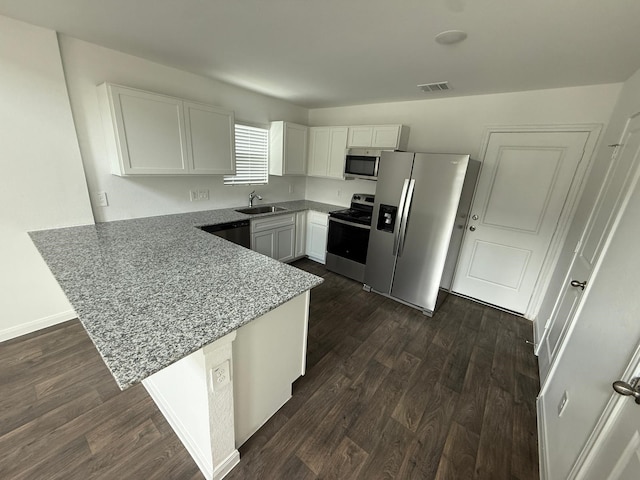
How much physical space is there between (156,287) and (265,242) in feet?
6.84

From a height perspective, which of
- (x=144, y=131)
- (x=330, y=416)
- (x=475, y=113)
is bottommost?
(x=330, y=416)

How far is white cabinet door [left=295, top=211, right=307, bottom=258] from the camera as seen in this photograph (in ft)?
12.9

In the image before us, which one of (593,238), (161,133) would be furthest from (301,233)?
(593,238)

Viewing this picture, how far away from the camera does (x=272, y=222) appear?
3457mm

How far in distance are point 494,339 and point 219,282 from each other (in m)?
2.70

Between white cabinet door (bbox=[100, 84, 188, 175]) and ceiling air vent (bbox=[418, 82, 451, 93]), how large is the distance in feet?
8.23

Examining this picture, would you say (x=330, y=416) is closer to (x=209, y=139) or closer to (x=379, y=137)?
(x=209, y=139)

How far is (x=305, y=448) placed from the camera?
148 centimetres

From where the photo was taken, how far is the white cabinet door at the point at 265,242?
129 inches

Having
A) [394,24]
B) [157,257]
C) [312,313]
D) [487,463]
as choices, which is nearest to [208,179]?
[157,257]

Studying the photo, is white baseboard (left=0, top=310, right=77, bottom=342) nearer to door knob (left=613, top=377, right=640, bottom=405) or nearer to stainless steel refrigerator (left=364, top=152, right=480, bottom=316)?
stainless steel refrigerator (left=364, top=152, right=480, bottom=316)

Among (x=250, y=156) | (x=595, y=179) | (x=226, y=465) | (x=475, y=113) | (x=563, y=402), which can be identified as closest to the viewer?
(x=226, y=465)

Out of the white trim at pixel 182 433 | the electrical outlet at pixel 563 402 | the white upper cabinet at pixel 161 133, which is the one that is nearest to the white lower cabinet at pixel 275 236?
the white upper cabinet at pixel 161 133

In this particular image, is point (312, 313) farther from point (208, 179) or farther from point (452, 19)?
point (452, 19)
